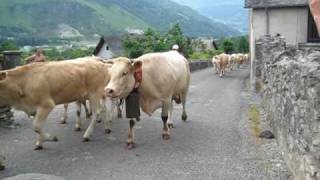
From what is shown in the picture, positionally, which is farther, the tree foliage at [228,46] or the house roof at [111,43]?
the house roof at [111,43]

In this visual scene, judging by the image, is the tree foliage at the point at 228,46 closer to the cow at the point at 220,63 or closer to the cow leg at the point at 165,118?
the cow at the point at 220,63

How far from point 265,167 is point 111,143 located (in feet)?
11.2

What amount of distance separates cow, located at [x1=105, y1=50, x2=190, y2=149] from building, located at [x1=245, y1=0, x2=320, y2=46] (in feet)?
52.2

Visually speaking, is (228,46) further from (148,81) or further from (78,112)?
(148,81)

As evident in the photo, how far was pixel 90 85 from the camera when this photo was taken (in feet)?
34.7

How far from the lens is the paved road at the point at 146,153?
26.3 ft

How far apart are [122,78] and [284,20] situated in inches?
735

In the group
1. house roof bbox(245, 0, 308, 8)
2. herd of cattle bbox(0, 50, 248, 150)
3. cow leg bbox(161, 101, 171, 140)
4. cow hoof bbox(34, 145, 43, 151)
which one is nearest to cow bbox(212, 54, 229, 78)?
house roof bbox(245, 0, 308, 8)

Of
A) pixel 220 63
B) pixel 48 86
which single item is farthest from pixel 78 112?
pixel 220 63

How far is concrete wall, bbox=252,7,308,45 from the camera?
25953 mm

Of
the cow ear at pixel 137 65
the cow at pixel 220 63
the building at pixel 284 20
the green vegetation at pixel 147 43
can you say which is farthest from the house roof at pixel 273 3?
the cow ear at pixel 137 65

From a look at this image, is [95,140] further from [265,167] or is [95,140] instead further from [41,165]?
[265,167]

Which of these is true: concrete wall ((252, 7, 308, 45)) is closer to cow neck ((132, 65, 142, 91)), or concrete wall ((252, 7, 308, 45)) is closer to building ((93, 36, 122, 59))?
cow neck ((132, 65, 142, 91))

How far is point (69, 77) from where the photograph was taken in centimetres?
999
